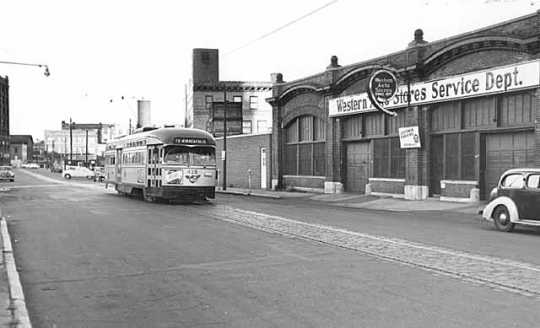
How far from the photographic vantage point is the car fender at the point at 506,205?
52.3 ft

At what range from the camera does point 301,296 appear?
7.81 m

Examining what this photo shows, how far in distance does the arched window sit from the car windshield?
10874mm

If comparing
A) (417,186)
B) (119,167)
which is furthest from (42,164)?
(417,186)

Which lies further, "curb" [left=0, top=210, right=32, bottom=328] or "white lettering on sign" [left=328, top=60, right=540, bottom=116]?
"white lettering on sign" [left=328, top=60, right=540, bottom=116]

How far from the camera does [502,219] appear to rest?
16359 millimetres

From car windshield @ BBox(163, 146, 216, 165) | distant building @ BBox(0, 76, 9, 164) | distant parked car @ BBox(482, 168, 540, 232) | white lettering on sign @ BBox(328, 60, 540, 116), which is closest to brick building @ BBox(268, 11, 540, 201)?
white lettering on sign @ BBox(328, 60, 540, 116)

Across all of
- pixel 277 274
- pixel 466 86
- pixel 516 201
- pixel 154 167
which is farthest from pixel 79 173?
pixel 277 274

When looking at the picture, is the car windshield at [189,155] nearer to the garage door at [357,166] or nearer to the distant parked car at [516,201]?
the garage door at [357,166]

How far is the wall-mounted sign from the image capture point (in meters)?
27.7

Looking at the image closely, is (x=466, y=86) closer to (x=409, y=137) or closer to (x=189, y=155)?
(x=409, y=137)

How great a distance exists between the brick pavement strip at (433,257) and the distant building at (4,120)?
390ft

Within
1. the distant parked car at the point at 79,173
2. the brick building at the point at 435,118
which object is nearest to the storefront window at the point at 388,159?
the brick building at the point at 435,118

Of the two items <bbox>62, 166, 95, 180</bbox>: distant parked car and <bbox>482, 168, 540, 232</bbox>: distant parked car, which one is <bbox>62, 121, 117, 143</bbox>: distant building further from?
<bbox>482, 168, 540, 232</bbox>: distant parked car

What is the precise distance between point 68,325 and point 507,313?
4.83 m
